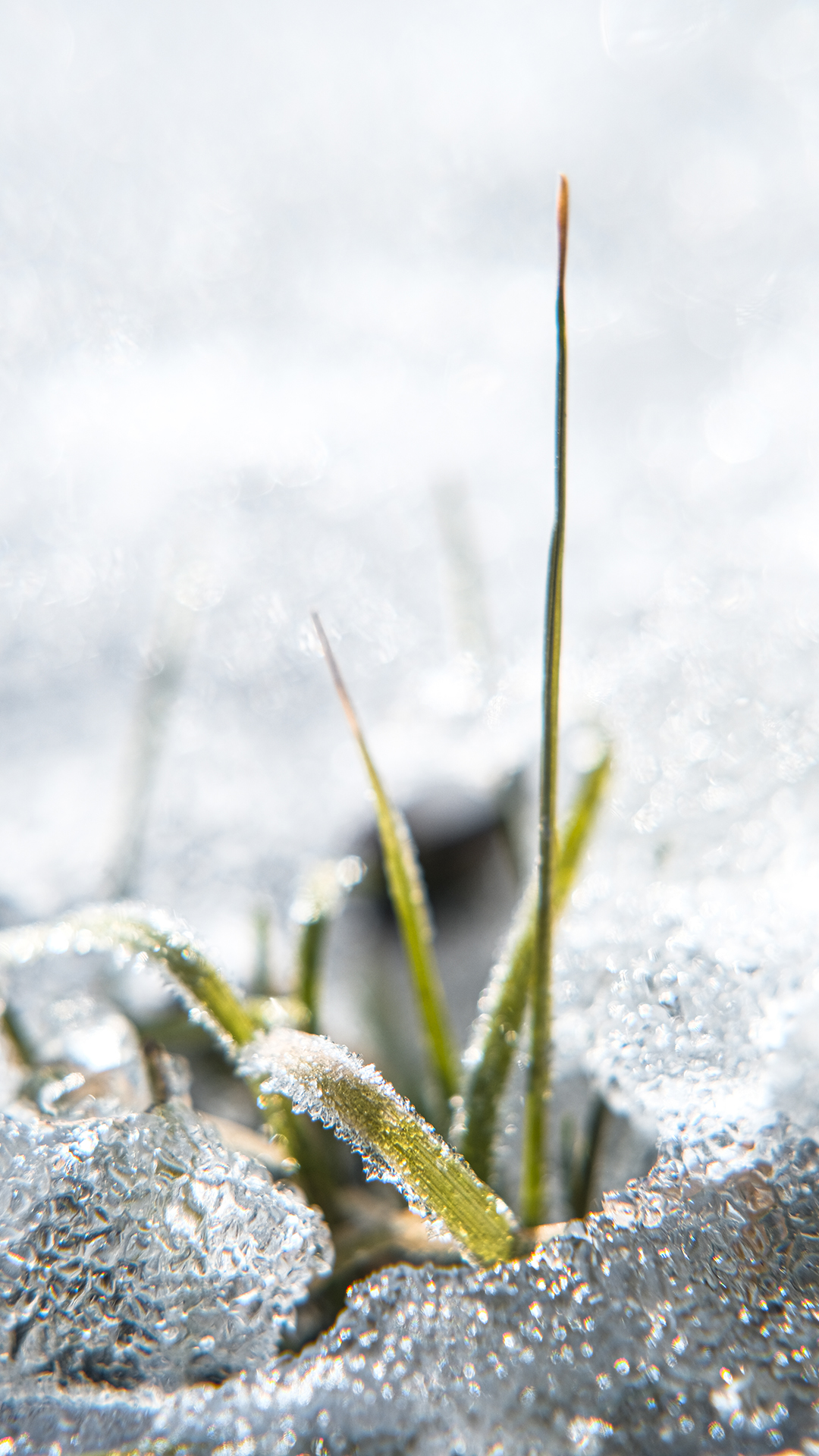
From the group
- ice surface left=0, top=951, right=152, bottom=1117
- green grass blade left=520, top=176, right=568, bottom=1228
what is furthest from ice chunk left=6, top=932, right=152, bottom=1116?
green grass blade left=520, top=176, right=568, bottom=1228


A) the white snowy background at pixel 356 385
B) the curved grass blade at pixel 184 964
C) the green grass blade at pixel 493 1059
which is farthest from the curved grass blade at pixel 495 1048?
the white snowy background at pixel 356 385

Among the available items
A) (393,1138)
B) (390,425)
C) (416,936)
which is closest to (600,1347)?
(393,1138)

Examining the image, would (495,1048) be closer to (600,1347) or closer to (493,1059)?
(493,1059)

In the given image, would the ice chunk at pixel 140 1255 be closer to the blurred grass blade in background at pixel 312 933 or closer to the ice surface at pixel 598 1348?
the ice surface at pixel 598 1348

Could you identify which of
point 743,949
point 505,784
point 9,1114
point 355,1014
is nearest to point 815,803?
point 743,949

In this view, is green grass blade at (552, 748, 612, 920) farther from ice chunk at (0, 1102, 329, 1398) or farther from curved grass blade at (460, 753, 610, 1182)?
ice chunk at (0, 1102, 329, 1398)

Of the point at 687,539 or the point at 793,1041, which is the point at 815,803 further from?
the point at 687,539
